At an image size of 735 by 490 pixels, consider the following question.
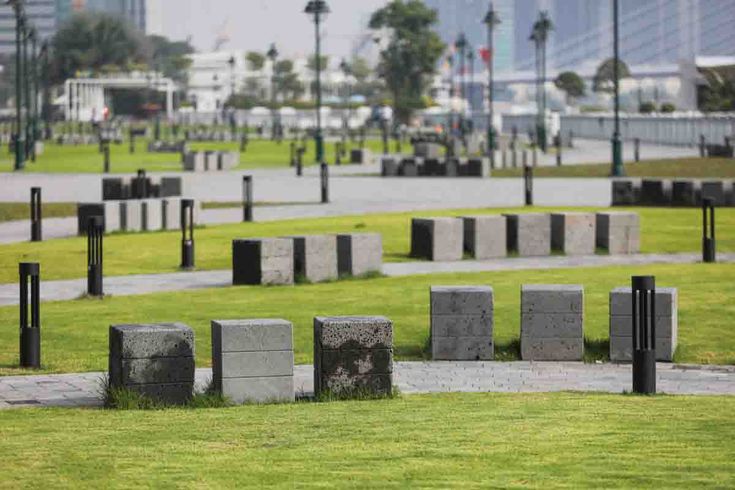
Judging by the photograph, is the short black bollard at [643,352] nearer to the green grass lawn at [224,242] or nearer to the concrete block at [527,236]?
the green grass lawn at [224,242]

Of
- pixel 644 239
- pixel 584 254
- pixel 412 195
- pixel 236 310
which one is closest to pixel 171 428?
pixel 236 310

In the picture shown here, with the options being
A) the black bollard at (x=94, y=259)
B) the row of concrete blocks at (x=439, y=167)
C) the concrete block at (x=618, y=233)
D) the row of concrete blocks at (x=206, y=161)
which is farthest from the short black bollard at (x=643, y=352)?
the row of concrete blocks at (x=206, y=161)

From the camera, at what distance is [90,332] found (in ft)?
74.2

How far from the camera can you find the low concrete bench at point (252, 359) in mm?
16172

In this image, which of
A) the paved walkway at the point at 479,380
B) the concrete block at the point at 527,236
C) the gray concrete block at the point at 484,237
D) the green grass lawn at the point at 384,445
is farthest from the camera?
the concrete block at the point at 527,236

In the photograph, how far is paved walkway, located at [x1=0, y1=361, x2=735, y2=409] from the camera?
17.3 m

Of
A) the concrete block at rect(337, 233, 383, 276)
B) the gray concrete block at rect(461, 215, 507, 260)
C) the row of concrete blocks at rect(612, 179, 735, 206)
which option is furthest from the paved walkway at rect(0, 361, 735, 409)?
the row of concrete blocks at rect(612, 179, 735, 206)

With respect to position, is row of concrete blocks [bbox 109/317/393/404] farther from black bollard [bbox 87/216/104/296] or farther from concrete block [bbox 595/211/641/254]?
concrete block [bbox 595/211/641/254]

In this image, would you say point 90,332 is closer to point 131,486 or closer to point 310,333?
point 310,333

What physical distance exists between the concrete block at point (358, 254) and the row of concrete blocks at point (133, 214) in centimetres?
1029

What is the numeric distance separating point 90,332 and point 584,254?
46.6ft

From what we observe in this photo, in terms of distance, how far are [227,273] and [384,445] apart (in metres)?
18.0

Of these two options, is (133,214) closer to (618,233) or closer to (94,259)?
(618,233)

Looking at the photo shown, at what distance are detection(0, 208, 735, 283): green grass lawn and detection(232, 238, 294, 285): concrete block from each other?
3517mm
